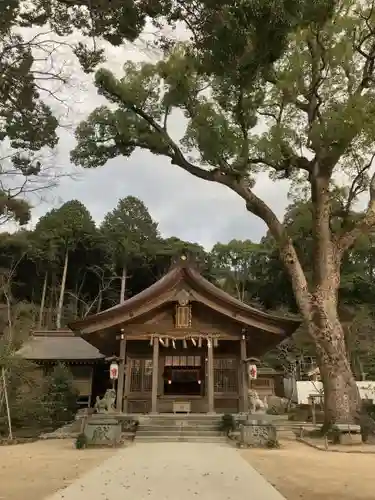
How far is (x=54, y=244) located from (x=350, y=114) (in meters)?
30.9

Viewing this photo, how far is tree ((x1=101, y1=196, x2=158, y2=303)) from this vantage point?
138 feet

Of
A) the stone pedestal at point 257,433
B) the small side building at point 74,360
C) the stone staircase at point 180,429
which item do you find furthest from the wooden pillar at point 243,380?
the small side building at point 74,360

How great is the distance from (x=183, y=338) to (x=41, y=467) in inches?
355

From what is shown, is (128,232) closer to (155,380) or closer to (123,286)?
(123,286)

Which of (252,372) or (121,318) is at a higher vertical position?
(121,318)

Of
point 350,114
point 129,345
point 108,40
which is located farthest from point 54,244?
point 108,40

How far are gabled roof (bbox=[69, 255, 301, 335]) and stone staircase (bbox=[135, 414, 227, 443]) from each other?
356 cm

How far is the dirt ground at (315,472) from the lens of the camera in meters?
5.64

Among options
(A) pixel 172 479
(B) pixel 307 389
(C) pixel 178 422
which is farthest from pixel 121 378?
(B) pixel 307 389

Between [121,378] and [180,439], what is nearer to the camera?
[180,439]

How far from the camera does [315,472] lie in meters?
7.41

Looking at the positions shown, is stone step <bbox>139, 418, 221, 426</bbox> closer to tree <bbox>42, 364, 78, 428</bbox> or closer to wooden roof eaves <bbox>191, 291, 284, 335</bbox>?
wooden roof eaves <bbox>191, 291, 284, 335</bbox>

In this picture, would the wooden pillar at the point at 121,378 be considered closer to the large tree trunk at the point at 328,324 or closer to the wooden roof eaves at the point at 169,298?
the wooden roof eaves at the point at 169,298

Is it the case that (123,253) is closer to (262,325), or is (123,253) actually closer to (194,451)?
(262,325)
